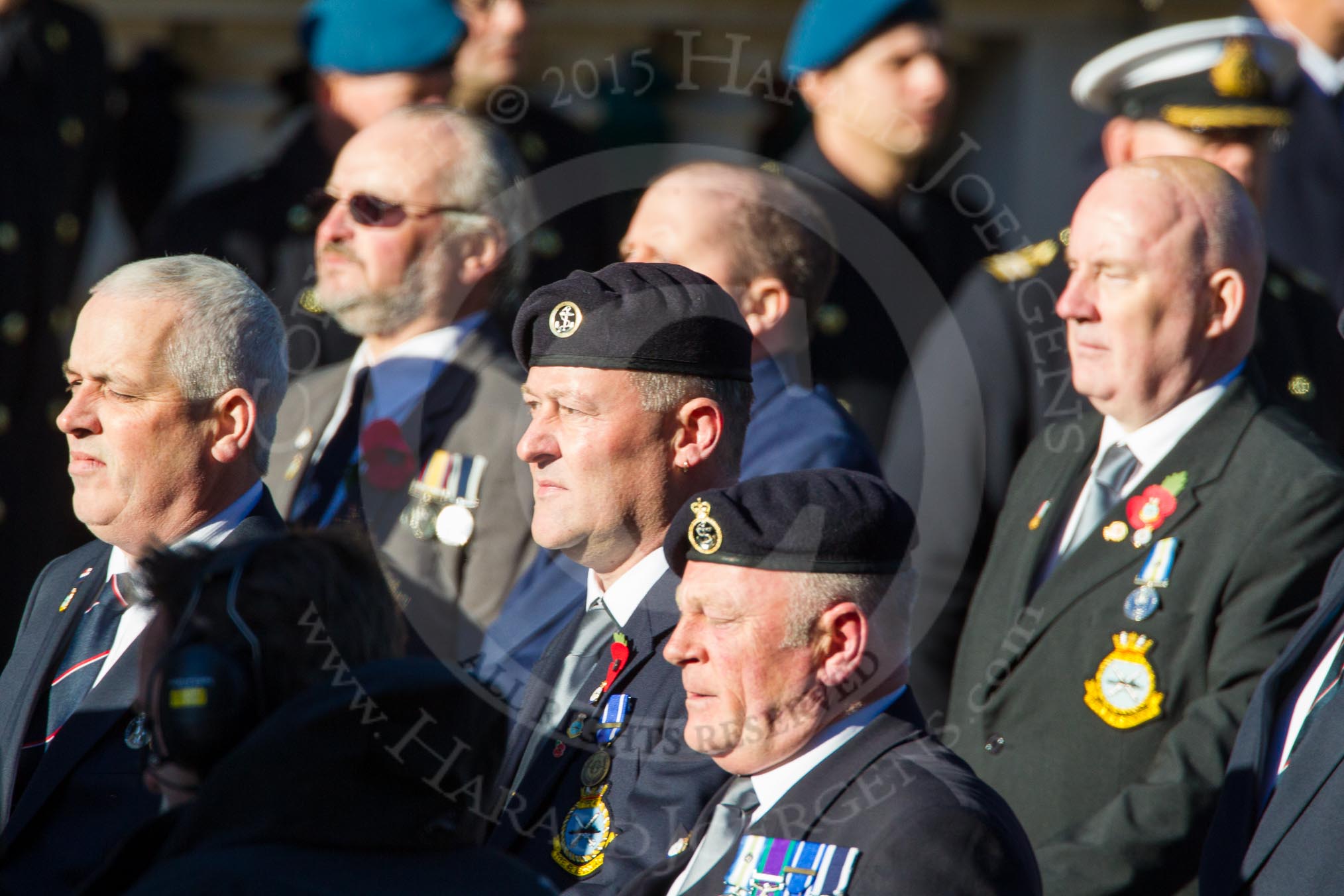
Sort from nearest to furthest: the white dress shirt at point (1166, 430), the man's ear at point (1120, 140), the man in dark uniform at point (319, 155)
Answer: the white dress shirt at point (1166, 430) < the man's ear at point (1120, 140) < the man in dark uniform at point (319, 155)

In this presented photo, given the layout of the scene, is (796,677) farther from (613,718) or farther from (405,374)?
(405,374)

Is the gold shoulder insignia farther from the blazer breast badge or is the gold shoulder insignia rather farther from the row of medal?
the row of medal

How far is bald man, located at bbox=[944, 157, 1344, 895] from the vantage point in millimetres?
3279

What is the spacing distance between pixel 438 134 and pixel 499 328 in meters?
0.46

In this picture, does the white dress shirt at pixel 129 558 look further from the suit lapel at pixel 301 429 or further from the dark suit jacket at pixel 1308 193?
the dark suit jacket at pixel 1308 193

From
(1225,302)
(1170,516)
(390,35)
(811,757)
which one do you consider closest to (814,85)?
(390,35)

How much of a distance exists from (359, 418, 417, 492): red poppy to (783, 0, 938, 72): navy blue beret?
174 centimetres

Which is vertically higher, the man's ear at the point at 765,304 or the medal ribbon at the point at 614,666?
the man's ear at the point at 765,304

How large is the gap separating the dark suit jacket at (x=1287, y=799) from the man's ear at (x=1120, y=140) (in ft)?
5.58

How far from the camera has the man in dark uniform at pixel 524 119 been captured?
4922 mm

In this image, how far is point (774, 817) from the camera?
8.61ft

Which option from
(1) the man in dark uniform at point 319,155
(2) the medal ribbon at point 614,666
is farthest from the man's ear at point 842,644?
(1) the man in dark uniform at point 319,155

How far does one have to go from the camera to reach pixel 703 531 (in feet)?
8.93

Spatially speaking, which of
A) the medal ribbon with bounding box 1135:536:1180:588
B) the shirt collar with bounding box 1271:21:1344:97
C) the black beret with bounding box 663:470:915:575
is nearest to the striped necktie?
the black beret with bounding box 663:470:915:575
